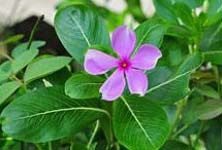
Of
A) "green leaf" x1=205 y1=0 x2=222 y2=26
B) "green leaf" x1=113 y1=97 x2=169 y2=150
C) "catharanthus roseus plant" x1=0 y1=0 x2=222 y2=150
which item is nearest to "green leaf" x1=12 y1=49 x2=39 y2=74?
"catharanthus roseus plant" x1=0 y1=0 x2=222 y2=150

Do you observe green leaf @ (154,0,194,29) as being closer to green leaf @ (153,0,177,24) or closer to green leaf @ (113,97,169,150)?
green leaf @ (153,0,177,24)

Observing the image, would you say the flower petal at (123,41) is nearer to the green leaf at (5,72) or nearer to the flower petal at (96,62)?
the flower petal at (96,62)

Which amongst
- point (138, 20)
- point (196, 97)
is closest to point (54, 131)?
point (196, 97)

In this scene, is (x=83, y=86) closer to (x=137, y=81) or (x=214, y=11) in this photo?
(x=137, y=81)

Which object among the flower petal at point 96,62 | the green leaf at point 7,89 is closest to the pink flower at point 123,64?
the flower petal at point 96,62

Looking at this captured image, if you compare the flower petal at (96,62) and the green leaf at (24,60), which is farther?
the green leaf at (24,60)

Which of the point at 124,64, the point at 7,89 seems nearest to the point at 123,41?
the point at 124,64

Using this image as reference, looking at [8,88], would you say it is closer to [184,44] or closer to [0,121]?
[0,121]
